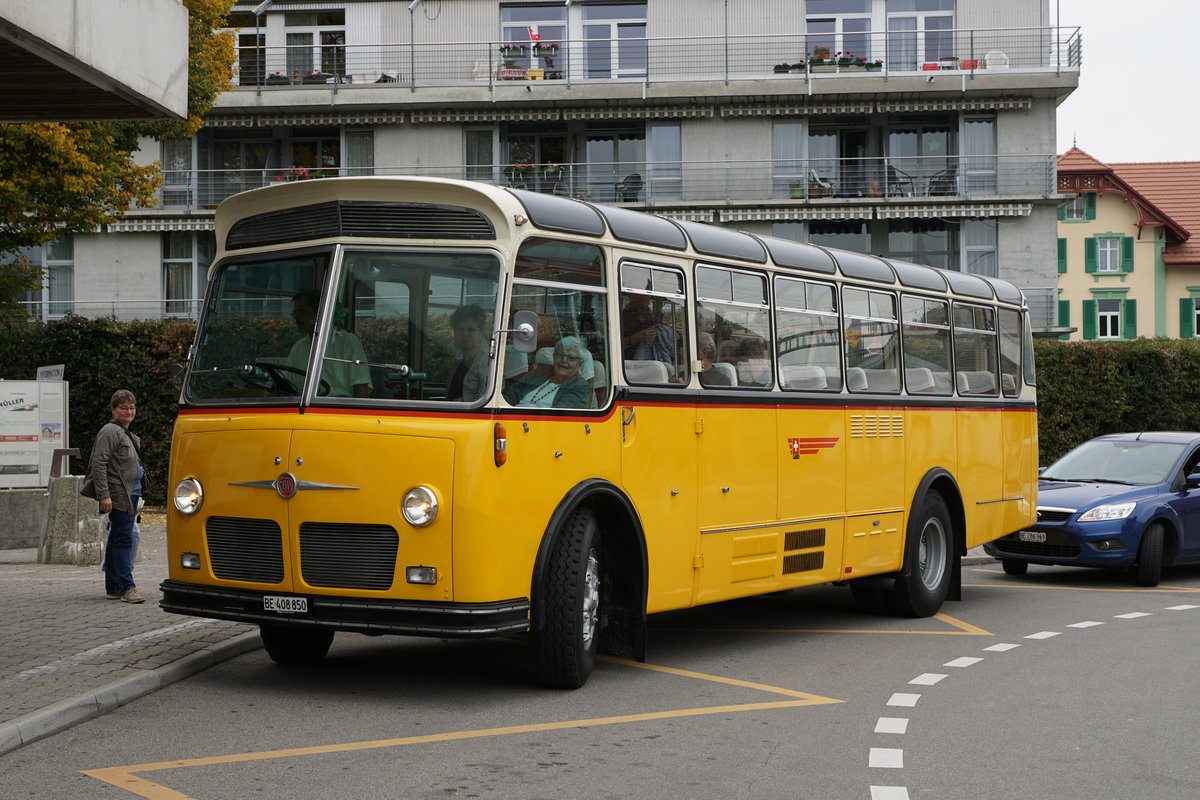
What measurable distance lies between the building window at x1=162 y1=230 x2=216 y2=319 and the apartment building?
61mm

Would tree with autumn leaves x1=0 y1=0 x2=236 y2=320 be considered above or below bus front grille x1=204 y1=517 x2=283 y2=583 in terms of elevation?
above

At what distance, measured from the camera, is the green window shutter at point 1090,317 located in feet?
204

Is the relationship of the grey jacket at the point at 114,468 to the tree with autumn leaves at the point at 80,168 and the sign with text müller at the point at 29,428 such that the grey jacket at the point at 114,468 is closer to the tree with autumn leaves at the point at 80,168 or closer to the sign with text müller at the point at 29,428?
the sign with text müller at the point at 29,428

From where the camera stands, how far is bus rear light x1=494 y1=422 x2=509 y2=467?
26.6 ft

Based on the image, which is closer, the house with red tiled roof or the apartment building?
the apartment building

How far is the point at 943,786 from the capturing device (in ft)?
21.1

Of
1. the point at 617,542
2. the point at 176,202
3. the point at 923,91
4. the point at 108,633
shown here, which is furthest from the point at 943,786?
the point at 176,202

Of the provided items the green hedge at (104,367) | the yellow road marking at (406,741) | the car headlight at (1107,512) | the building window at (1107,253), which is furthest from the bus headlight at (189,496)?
the building window at (1107,253)

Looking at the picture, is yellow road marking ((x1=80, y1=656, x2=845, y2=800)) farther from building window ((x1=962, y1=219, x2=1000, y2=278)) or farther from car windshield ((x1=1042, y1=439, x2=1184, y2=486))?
building window ((x1=962, y1=219, x2=1000, y2=278))

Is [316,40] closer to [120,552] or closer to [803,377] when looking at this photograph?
[120,552]

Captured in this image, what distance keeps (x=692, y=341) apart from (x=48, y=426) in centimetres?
1175

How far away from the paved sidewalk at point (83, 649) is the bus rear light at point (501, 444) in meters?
2.55

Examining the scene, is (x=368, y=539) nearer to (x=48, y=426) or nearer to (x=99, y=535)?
(x=99, y=535)

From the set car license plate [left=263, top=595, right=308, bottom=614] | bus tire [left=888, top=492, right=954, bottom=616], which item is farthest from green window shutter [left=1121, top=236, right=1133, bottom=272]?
A: car license plate [left=263, top=595, right=308, bottom=614]
